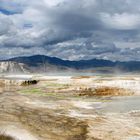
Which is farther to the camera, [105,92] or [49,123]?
[105,92]

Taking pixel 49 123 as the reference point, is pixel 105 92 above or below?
above

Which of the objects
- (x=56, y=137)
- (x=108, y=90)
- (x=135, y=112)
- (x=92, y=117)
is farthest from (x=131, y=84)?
(x=56, y=137)

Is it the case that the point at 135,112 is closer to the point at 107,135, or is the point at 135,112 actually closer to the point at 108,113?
the point at 108,113

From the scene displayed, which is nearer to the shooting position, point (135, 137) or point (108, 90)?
point (135, 137)

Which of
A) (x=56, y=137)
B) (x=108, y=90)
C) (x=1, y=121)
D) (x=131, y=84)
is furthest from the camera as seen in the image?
(x=131, y=84)

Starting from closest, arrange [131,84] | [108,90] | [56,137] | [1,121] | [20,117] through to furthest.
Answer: [56,137]
[1,121]
[20,117]
[108,90]
[131,84]

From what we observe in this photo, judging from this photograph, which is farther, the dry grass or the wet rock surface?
the dry grass

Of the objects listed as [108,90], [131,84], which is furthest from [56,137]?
[131,84]

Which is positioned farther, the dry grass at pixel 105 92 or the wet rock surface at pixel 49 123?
the dry grass at pixel 105 92
